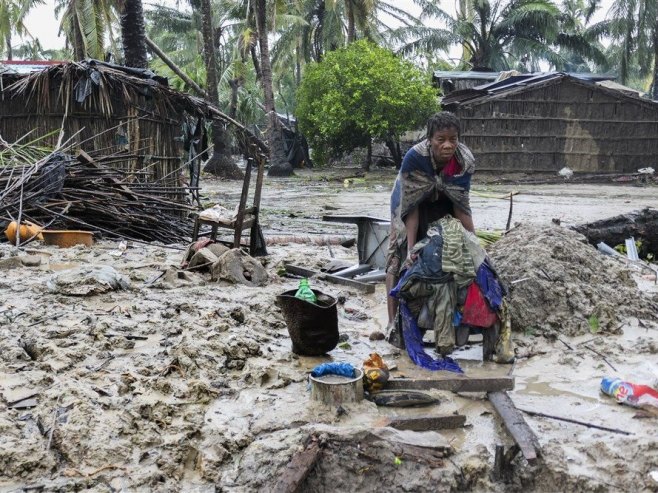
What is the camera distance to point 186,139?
11.0 metres

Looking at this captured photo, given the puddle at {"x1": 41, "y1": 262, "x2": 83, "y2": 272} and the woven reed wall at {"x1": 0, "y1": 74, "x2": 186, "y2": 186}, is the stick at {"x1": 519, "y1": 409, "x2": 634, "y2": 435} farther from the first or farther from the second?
the woven reed wall at {"x1": 0, "y1": 74, "x2": 186, "y2": 186}

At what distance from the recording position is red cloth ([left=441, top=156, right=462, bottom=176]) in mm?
4047

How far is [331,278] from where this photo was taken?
21.1 ft

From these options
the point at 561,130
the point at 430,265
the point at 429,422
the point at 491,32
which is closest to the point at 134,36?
the point at 430,265

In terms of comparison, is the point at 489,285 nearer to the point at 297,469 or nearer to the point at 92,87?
the point at 297,469

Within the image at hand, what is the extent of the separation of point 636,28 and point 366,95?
15.4m

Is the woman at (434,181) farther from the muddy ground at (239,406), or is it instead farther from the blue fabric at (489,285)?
the muddy ground at (239,406)

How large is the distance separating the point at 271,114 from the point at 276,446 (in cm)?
2360

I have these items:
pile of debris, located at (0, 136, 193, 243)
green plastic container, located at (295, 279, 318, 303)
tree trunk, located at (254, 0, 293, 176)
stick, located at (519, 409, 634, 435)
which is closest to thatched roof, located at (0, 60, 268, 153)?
pile of debris, located at (0, 136, 193, 243)

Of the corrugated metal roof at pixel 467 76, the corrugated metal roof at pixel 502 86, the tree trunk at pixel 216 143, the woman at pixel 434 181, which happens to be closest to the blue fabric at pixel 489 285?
the woman at pixel 434 181

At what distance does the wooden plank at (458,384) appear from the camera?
11.4ft

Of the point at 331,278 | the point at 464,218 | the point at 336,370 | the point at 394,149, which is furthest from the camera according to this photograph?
the point at 394,149

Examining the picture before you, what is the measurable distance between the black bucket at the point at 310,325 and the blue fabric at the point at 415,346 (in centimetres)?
43

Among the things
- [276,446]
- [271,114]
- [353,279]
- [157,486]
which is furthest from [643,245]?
[271,114]
